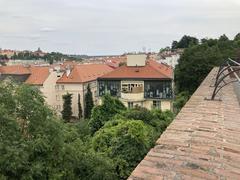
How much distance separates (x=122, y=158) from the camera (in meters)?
17.5

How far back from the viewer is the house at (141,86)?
40.0 metres

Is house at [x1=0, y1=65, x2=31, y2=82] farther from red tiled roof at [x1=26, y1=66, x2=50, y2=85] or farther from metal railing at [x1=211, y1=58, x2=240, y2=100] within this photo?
metal railing at [x1=211, y1=58, x2=240, y2=100]

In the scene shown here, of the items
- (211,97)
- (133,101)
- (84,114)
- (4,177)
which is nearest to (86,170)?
Result: (4,177)

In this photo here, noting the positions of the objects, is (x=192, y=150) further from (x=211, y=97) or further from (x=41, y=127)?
(x=41, y=127)

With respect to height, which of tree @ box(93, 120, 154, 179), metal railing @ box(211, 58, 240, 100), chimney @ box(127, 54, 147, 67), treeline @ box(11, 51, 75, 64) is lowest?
tree @ box(93, 120, 154, 179)

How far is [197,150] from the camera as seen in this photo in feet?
11.8

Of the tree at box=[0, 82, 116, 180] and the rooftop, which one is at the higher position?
the rooftop

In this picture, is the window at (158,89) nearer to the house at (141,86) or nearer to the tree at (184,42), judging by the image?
the house at (141,86)

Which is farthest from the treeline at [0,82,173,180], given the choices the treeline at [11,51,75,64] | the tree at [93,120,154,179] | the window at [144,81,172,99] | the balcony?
the treeline at [11,51,75,64]

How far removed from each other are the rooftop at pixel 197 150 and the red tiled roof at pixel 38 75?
53.5 m

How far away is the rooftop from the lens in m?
3.01

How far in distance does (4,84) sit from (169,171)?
10674 millimetres

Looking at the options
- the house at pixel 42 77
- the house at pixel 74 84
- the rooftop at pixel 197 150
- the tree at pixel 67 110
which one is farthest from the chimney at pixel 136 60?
the rooftop at pixel 197 150

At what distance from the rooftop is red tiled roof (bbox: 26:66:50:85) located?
175 ft
